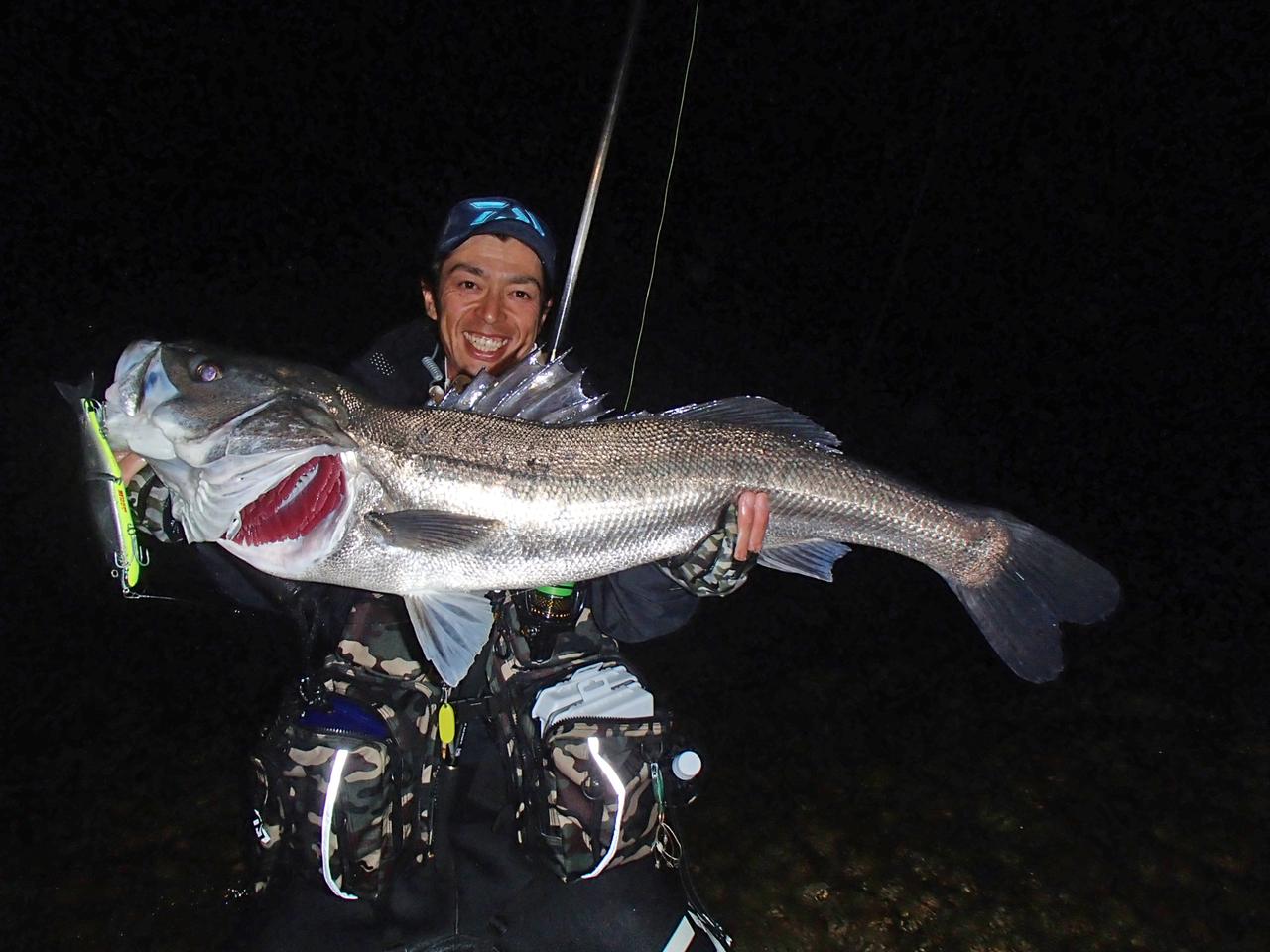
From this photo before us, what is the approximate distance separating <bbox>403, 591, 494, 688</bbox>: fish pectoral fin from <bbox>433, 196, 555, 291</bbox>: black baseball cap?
157 centimetres

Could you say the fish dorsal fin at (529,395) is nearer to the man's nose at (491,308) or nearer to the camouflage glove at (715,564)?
the camouflage glove at (715,564)

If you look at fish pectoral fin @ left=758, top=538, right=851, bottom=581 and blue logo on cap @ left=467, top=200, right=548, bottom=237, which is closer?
fish pectoral fin @ left=758, top=538, right=851, bottom=581

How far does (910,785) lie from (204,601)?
139 inches

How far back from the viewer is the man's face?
9.28 ft

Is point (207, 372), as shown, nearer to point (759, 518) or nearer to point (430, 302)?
point (430, 302)

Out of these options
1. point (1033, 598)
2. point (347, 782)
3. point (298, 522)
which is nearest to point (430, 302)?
point (298, 522)

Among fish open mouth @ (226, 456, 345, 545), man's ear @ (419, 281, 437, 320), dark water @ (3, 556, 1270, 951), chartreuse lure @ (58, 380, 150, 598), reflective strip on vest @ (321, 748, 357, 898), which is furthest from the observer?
man's ear @ (419, 281, 437, 320)

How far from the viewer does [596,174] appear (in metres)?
3.94

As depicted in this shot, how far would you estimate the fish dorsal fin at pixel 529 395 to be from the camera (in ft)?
7.00

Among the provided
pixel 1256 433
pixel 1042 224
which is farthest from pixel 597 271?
pixel 1256 433

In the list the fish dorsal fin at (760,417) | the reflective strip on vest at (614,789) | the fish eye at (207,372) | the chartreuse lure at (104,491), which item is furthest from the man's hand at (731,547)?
the chartreuse lure at (104,491)

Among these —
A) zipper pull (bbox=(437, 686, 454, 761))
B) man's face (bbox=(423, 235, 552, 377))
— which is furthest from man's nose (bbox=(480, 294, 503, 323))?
zipper pull (bbox=(437, 686, 454, 761))

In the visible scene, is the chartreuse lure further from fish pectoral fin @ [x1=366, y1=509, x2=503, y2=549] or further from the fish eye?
fish pectoral fin @ [x1=366, y1=509, x2=503, y2=549]

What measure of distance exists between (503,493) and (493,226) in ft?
4.55
